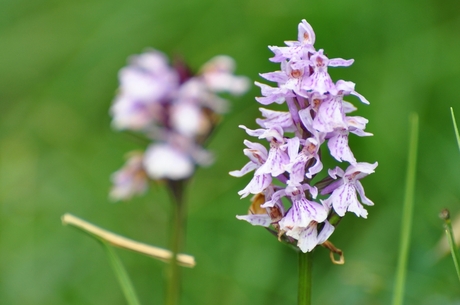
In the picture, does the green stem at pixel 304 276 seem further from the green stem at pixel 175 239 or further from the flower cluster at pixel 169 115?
the flower cluster at pixel 169 115

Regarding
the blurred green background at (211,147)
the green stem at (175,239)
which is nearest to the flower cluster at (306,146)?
the green stem at (175,239)

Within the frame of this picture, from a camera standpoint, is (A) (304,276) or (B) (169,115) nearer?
(A) (304,276)

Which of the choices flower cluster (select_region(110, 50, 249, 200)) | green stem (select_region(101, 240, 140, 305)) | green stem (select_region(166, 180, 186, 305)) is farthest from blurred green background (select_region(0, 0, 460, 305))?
green stem (select_region(101, 240, 140, 305))

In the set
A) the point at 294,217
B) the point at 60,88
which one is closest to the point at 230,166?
the point at 60,88

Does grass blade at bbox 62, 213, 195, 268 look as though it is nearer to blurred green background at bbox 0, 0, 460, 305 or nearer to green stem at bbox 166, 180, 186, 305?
green stem at bbox 166, 180, 186, 305

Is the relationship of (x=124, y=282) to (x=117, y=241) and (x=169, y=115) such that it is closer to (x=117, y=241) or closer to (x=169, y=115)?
(x=117, y=241)

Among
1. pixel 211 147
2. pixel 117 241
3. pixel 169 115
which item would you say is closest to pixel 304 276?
pixel 117 241
